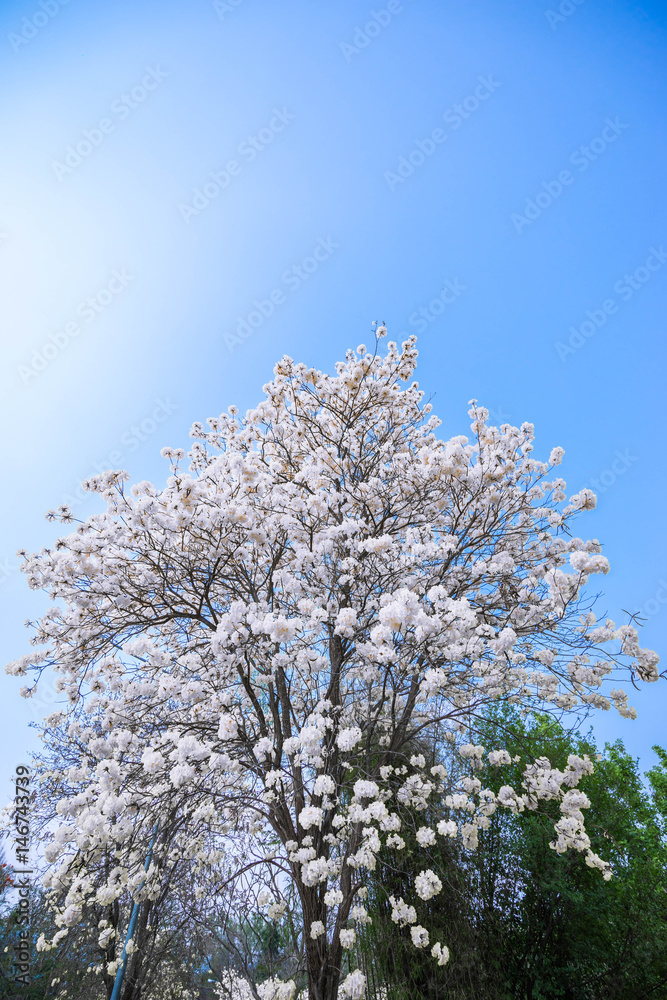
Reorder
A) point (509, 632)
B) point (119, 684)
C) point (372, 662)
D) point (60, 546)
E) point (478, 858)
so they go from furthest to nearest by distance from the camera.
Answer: point (478, 858) → point (119, 684) → point (372, 662) → point (60, 546) → point (509, 632)

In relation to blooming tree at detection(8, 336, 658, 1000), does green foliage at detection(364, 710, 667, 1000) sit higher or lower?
lower

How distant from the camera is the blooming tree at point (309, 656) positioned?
375 centimetres

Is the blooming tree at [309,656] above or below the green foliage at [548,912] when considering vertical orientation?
above

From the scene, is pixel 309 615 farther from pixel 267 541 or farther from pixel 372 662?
pixel 267 541

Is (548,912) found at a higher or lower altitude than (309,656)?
lower

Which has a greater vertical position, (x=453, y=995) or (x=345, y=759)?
(x=345, y=759)

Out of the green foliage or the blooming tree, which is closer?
the blooming tree

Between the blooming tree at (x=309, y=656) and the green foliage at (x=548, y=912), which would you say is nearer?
the blooming tree at (x=309, y=656)

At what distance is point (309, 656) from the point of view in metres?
4.14

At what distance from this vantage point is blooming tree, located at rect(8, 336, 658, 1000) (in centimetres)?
375

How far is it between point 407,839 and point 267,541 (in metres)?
3.54

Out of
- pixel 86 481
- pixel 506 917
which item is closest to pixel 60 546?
pixel 86 481

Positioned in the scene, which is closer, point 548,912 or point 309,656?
point 309,656

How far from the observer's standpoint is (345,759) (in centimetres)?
461
